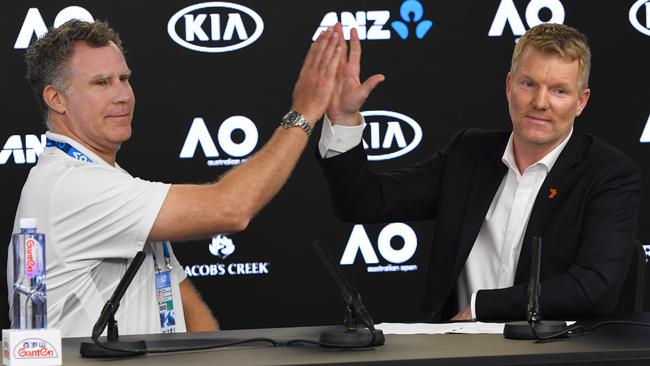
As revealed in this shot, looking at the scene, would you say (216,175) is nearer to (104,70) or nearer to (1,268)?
(1,268)

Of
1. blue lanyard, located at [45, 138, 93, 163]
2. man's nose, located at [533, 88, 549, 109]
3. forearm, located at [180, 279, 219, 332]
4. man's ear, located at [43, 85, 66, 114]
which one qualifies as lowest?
forearm, located at [180, 279, 219, 332]

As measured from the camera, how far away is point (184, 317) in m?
3.69

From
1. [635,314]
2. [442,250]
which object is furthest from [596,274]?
[442,250]

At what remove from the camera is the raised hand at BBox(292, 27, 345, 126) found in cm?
336

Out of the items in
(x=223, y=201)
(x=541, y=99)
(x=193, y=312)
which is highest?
(x=541, y=99)

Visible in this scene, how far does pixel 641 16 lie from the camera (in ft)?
16.3

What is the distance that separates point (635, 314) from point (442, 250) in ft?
2.47

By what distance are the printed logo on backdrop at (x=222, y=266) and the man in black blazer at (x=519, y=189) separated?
3.53 feet

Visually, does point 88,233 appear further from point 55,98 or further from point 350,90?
point 350,90

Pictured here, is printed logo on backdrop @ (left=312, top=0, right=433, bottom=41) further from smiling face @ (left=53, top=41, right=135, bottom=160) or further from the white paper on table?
the white paper on table

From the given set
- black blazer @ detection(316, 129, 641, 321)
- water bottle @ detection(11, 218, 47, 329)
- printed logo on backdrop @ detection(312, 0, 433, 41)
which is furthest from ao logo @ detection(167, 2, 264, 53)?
water bottle @ detection(11, 218, 47, 329)

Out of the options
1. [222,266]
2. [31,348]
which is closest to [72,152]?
[31,348]

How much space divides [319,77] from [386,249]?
1.66 meters

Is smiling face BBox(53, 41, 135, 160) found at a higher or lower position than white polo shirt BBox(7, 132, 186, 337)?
higher
